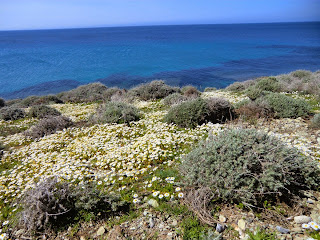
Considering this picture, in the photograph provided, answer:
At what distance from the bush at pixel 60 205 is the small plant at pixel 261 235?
231 centimetres

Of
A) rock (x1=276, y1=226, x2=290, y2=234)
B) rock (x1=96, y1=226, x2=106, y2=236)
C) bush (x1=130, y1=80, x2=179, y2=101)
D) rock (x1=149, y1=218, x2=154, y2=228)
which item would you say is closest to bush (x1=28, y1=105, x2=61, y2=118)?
bush (x1=130, y1=80, x2=179, y2=101)

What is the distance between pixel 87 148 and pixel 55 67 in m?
52.6

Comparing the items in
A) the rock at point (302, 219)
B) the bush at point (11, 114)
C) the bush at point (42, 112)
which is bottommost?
the bush at point (11, 114)

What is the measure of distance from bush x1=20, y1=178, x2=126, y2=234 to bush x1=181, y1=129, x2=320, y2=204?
1.70m

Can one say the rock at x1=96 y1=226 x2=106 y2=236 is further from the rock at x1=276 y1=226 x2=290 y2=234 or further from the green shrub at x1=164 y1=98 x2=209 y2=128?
the green shrub at x1=164 y1=98 x2=209 y2=128

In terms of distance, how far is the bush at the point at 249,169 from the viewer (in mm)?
3828

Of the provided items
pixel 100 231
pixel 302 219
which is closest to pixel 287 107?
pixel 302 219

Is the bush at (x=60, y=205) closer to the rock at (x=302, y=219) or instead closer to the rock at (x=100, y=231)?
the rock at (x=100, y=231)

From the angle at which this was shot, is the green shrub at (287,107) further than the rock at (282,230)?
Yes

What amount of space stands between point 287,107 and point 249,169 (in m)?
5.93

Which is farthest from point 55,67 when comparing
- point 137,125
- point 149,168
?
point 149,168

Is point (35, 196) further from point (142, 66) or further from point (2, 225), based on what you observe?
point (142, 66)

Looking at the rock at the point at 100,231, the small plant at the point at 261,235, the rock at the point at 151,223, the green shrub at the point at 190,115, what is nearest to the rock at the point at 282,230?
the small plant at the point at 261,235

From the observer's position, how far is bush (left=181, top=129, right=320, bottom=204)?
12.6 ft
